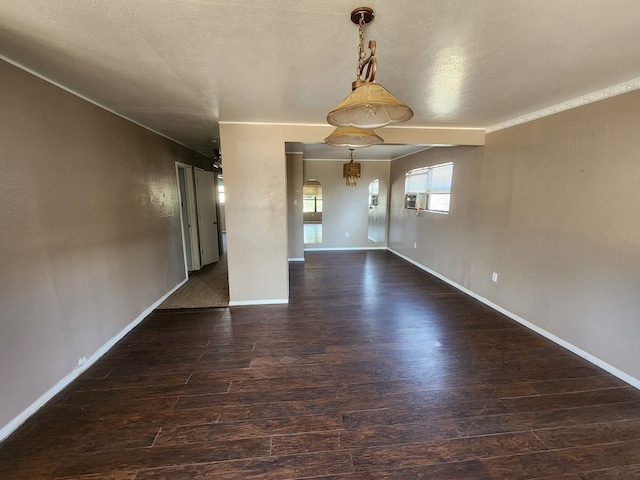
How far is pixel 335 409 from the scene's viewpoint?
72.7 inches

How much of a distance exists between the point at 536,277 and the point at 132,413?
389cm

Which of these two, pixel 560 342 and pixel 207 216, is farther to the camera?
pixel 207 216

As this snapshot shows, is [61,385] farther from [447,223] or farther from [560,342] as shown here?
[447,223]

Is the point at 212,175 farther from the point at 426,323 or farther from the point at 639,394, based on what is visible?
the point at 639,394

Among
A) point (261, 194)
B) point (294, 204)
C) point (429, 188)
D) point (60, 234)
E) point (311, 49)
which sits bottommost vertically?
point (60, 234)

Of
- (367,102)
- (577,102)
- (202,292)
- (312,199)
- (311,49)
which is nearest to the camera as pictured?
(367,102)

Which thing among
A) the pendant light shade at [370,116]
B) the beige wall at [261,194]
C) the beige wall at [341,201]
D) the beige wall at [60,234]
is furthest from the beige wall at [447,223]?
the beige wall at [60,234]

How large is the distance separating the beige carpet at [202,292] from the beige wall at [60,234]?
1.75 feet

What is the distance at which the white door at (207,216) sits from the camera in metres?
5.31

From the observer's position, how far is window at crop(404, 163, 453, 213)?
15.0 feet

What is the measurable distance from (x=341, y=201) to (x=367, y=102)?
5.78 meters

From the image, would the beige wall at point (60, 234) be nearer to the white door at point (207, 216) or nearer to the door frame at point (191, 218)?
the door frame at point (191, 218)

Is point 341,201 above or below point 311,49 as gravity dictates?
below

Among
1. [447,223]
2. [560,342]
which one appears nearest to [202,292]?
[447,223]
